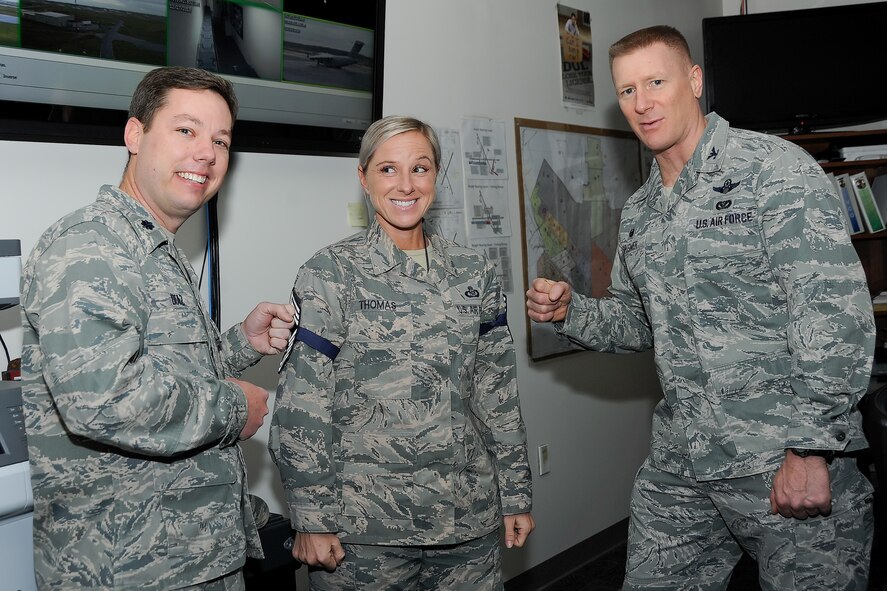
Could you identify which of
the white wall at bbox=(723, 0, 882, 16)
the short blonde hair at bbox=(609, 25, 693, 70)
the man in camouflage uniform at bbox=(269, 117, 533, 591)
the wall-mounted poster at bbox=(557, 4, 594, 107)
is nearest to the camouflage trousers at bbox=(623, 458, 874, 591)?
the man in camouflage uniform at bbox=(269, 117, 533, 591)

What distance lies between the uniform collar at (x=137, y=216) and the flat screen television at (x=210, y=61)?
43 centimetres

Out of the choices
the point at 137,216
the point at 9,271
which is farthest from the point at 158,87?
the point at 9,271

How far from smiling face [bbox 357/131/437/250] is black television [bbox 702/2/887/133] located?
222 centimetres

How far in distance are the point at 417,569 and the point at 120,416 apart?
2.79ft

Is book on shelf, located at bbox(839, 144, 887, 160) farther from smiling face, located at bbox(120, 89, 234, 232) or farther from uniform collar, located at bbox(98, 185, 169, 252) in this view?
uniform collar, located at bbox(98, 185, 169, 252)

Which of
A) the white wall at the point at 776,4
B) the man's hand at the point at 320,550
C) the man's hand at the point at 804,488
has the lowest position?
the man's hand at the point at 320,550

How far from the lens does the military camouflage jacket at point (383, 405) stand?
166cm

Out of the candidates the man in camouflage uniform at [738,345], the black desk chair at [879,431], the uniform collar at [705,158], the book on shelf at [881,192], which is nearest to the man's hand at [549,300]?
the man in camouflage uniform at [738,345]

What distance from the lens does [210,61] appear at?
1.88 metres

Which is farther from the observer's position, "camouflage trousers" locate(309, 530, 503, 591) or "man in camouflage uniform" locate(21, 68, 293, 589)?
"camouflage trousers" locate(309, 530, 503, 591)

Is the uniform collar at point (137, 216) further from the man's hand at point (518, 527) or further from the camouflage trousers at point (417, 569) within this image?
the man's hand at point (518, 527)

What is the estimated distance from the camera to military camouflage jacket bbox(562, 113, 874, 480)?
5.19 ft

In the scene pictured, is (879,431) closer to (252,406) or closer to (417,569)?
(417,569)

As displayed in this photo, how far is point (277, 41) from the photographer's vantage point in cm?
203
